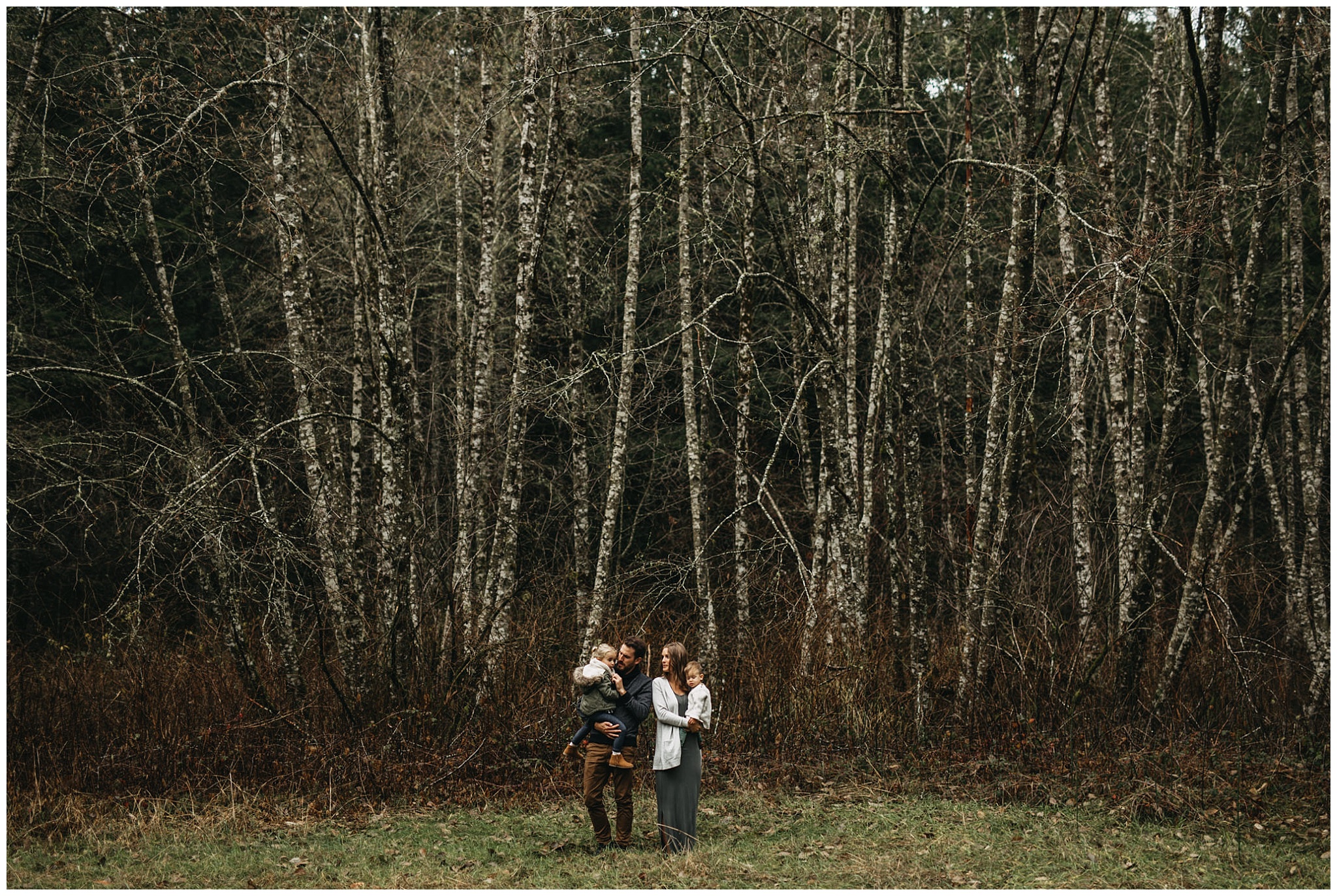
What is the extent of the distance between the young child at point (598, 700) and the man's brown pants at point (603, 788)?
3.2 inches

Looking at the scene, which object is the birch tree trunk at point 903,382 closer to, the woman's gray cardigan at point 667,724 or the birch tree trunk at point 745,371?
the birch tree trunk at point 745,371

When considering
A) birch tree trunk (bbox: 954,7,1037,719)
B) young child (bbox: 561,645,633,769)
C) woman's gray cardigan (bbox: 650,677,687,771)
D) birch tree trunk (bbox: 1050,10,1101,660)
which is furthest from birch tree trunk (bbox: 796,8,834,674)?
young child (bbox: 561,645,633,769)

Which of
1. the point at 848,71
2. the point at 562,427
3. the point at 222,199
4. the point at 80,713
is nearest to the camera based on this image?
the point at 80,713

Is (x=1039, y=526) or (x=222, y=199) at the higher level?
(x=222, y=199)

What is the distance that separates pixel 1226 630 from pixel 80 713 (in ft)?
33.4

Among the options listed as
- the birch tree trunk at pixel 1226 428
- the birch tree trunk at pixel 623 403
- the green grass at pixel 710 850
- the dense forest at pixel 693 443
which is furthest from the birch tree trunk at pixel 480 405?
the birch tree trunk at pixel 1226 428

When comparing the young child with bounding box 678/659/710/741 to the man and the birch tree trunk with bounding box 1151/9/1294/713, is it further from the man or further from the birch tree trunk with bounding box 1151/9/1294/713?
the birch tree trunk with bounding box 1151/9/1294/713

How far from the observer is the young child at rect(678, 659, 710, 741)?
619 cm

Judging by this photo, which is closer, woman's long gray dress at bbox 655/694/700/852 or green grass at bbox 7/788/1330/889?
green grass at bbox 7/788/1330/889

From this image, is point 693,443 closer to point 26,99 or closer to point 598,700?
point 598,700

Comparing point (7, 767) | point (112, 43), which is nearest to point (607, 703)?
point (7, 767)

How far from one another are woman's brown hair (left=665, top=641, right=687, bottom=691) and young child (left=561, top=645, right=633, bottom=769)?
312 millimetres

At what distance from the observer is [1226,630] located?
29.3 ft

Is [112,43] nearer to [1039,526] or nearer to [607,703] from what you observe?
[607,703]
